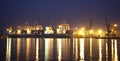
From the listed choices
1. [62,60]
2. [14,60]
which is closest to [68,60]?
[62,60]

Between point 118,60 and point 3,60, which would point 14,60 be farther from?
point 118,60

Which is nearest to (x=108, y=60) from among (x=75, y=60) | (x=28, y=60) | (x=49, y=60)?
(x=75, y=60)

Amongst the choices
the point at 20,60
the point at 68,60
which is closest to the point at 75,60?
the point at 68,60

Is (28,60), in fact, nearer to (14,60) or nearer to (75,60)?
(14,60)

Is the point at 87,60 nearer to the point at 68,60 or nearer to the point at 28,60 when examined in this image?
the point at 68,60

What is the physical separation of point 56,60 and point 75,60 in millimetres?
2226

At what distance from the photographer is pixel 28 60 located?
38750 mm

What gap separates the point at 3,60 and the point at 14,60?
132cm

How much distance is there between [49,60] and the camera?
129ft

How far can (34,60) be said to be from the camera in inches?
1528

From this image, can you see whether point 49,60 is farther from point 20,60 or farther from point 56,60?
point 20,60

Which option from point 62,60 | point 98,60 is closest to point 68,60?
point 62,60

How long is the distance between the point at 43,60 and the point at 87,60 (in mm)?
5135

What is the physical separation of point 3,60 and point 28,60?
9.35 feet
